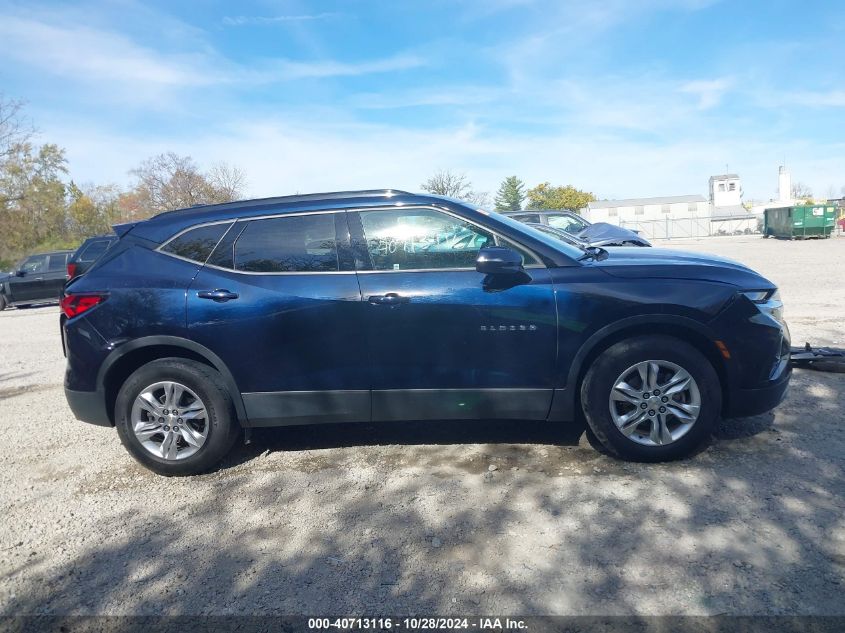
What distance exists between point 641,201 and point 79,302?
97730mm

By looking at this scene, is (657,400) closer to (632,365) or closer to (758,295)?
(632,365)

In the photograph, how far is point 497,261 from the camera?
377cm

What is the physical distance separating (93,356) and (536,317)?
3000 millimetres

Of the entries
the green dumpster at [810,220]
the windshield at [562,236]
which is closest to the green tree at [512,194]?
the green dumpster at [810,220]

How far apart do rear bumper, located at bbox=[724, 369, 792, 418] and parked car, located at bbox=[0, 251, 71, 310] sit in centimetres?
1917

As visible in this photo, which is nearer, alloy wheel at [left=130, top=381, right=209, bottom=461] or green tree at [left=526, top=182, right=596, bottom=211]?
alloy wheel at [left=130, top=381, right=209, bottom=461]

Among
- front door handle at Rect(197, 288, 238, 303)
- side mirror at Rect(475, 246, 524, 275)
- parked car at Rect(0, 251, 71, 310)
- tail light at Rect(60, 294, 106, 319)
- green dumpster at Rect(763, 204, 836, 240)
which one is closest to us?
side mirror at Rect(475, 246, 524, 275)

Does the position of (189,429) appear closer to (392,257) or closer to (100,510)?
(100,510)

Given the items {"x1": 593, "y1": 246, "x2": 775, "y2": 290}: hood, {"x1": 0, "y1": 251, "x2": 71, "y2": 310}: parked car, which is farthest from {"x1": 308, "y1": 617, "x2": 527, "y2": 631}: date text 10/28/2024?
{"x1": 0, "y1": 251, "x2": 71, "y2": 310}: parked car

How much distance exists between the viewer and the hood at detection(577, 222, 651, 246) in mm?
11445

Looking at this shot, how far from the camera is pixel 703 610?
100 inches

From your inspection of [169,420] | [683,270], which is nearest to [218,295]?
[169,420]

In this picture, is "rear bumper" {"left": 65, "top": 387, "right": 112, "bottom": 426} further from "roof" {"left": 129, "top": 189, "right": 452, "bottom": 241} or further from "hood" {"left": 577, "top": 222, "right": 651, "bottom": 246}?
"hood" {"left": 577, "top": 222, "right": 651, "bottom": 246}

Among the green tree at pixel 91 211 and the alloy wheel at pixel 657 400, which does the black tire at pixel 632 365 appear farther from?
the green tree at pixel 91 211
